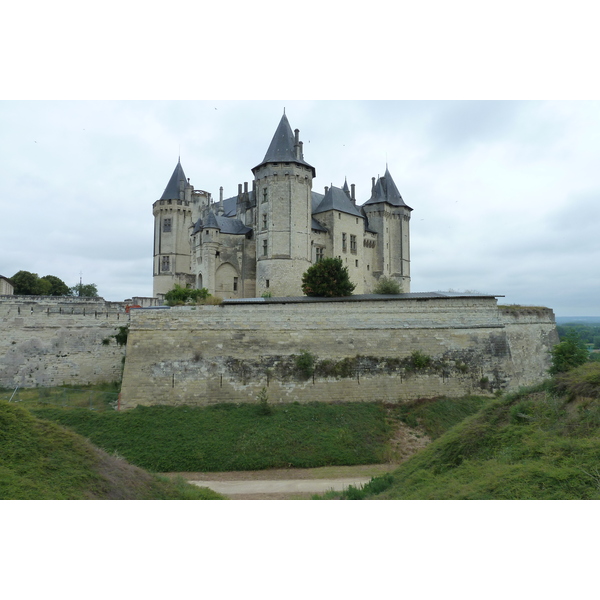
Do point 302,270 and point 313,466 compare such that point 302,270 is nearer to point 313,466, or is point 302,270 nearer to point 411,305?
point 411,305

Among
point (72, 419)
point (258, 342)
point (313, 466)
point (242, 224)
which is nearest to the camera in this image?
point (313, 466)

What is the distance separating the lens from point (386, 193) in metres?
45.2

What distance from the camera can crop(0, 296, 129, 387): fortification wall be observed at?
2183 cm

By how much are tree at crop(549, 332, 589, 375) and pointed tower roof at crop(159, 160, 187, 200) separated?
35881 mm

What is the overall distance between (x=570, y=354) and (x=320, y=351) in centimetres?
1055

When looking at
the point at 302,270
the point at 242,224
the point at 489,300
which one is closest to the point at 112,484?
the point at 489,300

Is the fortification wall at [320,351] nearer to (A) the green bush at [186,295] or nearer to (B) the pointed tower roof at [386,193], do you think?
(A) the green bush at [186,295]

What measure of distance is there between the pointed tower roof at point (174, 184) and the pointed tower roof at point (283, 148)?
12431mm

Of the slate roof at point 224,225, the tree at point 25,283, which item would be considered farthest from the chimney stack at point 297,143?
the tree at point 25,283

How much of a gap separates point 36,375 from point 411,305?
Result: 62.0 ft

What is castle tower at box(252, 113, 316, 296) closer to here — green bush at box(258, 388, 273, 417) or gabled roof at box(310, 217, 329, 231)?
gabled roof at box(310, 217, 329, 231)

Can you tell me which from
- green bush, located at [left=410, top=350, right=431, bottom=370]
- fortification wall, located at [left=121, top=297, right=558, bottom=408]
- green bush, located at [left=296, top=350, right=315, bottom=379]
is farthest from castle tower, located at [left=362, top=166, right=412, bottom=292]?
green bush, located at [left=296, top=350, right=315, bottom=379]

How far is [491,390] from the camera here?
66.2 ft

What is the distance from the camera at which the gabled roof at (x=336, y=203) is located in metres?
39.0
